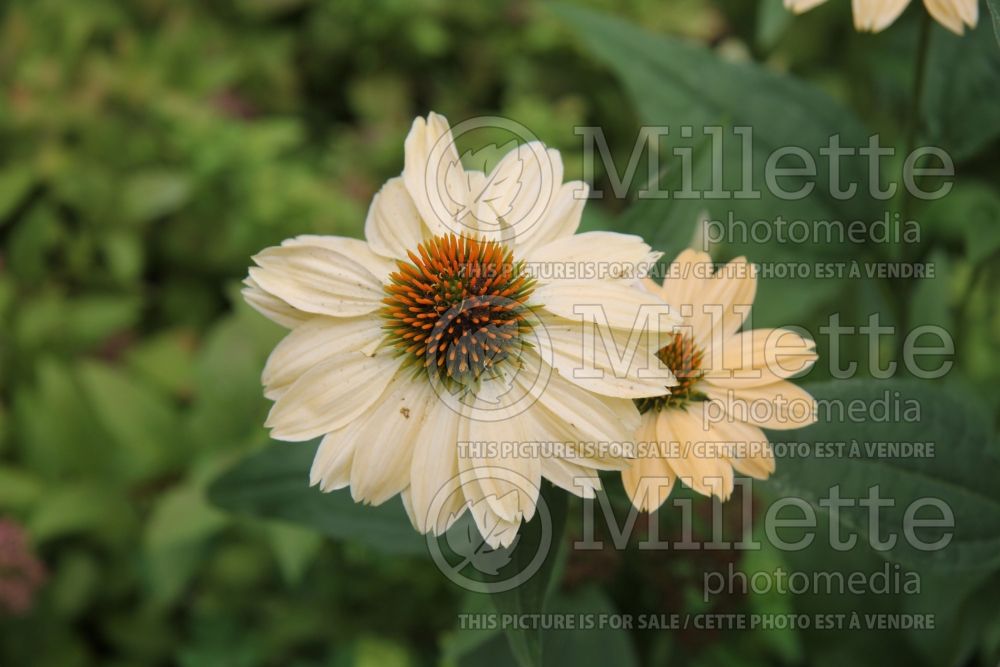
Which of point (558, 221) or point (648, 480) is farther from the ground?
point (558, 221)

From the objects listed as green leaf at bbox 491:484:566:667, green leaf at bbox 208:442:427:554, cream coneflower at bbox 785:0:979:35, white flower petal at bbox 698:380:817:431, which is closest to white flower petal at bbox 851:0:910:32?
cream coneflower at bbox 785:0:979:35

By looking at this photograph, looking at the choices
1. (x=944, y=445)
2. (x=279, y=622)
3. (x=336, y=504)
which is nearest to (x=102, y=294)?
(x=279, y=622)

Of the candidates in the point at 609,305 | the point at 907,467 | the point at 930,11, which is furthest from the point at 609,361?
the point at 930,11

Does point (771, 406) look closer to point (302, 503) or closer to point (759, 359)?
point (759, 359)

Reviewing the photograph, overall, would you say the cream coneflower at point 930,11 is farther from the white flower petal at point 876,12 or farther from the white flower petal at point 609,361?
the white flower petal at point 609,361

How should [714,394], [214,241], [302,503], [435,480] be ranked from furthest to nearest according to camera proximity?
[214,241]
[302,503]
[714,394]
[435,480]

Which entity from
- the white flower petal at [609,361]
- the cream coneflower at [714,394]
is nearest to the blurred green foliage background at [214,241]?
the cream coneflower at [714,394]

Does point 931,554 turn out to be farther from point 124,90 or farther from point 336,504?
point 124,90
